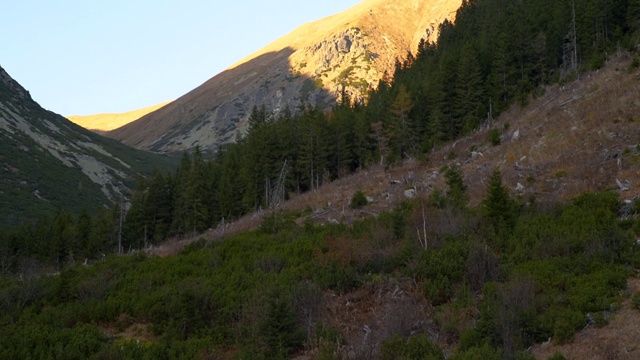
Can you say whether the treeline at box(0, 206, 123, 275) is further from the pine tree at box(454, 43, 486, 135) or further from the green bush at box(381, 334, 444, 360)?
the green bush at box(381, 334, 444, 360)

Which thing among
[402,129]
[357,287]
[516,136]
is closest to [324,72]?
[402,129]

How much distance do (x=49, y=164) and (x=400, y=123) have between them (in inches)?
3273

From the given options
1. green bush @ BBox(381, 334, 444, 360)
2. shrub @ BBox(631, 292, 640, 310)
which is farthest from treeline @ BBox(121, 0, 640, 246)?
green bush @ BBox(381, 334, 444, 360)

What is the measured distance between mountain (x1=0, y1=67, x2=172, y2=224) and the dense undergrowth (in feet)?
184

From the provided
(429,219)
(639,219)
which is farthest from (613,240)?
(429,219)

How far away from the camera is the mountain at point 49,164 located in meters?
85.2

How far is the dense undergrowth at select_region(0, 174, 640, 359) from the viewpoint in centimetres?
1238

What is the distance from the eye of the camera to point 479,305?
13.2m

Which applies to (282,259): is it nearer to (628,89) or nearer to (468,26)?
(628,89)

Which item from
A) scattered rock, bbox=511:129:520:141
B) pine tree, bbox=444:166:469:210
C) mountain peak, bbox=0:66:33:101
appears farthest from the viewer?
mountain peak, bbox=0:66:33:101

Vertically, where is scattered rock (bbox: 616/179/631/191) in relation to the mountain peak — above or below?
below

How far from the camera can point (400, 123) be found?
161 feet

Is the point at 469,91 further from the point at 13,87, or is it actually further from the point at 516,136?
the point at 13,87

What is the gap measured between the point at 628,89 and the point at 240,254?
2117 centimetres
